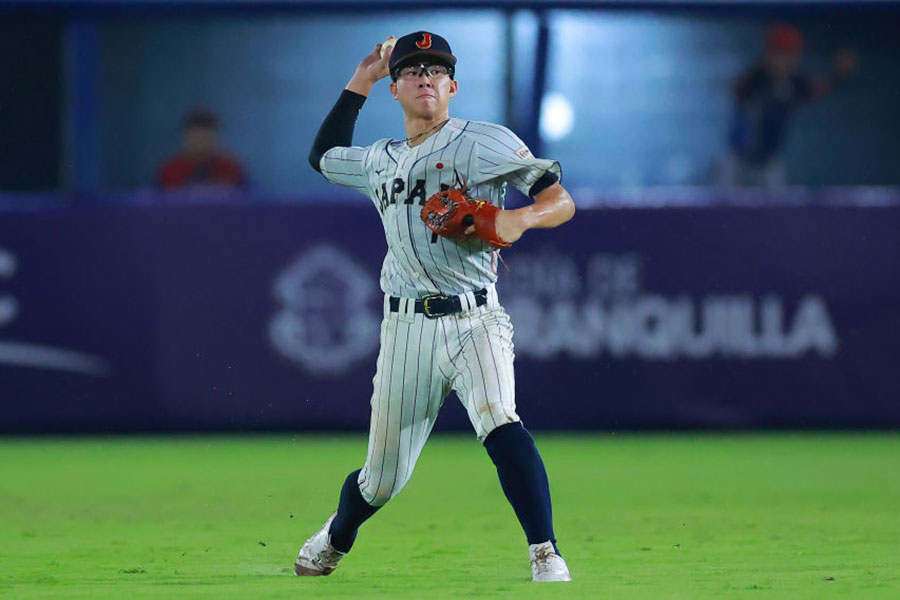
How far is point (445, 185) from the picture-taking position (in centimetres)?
507

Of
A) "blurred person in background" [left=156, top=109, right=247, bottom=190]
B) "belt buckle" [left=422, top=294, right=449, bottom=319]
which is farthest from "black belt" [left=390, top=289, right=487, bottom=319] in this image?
"blurred person in background" [left=156, top=109, right=247, bottom=190]

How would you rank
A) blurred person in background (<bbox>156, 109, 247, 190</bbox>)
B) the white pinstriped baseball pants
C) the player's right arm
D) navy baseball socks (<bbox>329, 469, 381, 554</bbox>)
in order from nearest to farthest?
1. the white pinstriped baseball pants
2. navy baseball socks (<bbox>329, 469, 381, 554</bbox>)
3. the player's right arm
4. blurred person in background (<bbox>156, 109, 247, 190</bbox>)

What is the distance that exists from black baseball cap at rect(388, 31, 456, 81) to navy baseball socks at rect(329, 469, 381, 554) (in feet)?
4.55

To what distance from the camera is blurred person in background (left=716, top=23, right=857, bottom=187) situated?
10578 mm

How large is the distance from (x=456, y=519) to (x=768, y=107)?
5.06m

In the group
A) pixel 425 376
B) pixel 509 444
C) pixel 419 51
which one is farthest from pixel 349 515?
pixel 419 51

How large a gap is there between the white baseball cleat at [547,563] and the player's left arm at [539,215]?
98 cm

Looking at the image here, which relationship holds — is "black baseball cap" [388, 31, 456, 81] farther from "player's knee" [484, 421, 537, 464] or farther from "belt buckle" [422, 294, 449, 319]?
"player's knee" [484, 421, 537, 464]

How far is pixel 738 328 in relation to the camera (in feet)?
32.8

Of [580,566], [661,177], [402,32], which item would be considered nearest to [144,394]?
[402,32]

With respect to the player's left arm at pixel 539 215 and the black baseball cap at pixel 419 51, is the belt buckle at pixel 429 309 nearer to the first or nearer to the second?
the player's left arm at pixel 539 215

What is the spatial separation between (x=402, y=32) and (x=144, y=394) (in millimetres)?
3046

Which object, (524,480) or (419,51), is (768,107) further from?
(524,480)

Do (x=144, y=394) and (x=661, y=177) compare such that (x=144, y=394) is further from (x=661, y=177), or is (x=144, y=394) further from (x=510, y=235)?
(x=510, y=235)
